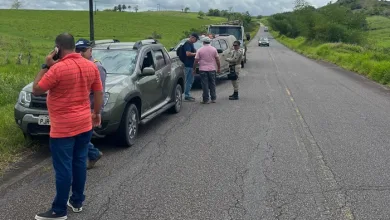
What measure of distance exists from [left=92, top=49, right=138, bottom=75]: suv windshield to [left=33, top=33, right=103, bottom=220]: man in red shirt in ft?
11.1

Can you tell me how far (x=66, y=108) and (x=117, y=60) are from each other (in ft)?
13.4

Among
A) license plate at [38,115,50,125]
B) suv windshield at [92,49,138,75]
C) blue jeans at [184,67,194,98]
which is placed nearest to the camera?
license plate at [38,115,50,125]

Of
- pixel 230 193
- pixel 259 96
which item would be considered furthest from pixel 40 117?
pixel 259 96


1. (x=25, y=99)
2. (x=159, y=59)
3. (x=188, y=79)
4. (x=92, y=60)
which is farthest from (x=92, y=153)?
(x=188, y=79)

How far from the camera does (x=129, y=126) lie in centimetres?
713

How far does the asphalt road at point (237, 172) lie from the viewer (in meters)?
4.60

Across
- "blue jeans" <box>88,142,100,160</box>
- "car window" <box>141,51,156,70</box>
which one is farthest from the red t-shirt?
"car window" <box>141,51,156,70</box>

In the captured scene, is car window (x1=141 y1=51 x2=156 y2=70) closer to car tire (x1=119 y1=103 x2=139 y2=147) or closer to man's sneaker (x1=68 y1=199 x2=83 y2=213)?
car tire (x1=119 y1=103 x2=139 y2=147)

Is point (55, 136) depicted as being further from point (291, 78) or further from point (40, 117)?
point (291, 78)

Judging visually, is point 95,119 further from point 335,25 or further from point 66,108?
point 335,25

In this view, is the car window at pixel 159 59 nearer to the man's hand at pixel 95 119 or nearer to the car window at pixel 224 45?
the man's hand at pixel 95 119

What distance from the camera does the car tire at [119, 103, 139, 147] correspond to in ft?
22.7

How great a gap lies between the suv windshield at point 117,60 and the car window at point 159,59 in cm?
79

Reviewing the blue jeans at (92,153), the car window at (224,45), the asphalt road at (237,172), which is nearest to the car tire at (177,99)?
the asphalt road at (237,172)
